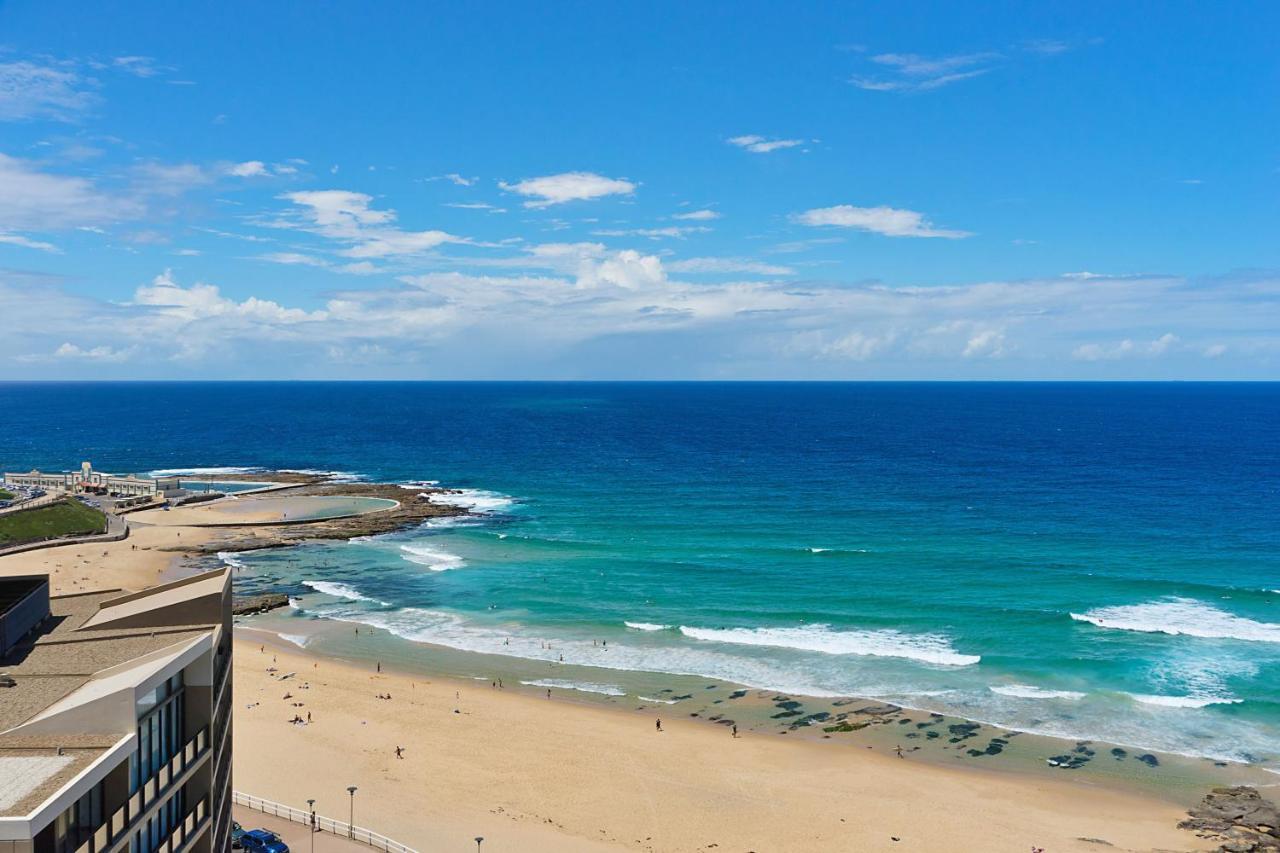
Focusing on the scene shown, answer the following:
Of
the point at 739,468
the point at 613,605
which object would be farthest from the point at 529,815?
the point at 739,468

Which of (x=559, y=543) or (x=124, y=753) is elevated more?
(x=124, y=753)

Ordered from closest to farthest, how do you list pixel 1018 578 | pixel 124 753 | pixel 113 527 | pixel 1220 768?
1. pixel 124 753
2. pixel 1220 768
3. pixel 1018 578
4. pixel 113 527

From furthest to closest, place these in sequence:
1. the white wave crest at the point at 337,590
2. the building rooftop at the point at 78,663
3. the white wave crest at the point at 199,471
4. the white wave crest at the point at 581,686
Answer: the white wave crest at the point at 199,471, the white wave crest at the point at 337,590, the white wave crest at the point at 581,686, the building rooftop at the point at 78,663

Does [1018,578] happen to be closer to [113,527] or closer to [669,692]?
[669,692]

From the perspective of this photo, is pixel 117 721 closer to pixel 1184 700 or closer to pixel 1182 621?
pixel 1184 700

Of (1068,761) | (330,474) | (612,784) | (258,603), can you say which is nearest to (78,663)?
(612,784)

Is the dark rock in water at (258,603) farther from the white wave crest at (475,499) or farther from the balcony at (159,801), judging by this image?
the balcony at (159,801)

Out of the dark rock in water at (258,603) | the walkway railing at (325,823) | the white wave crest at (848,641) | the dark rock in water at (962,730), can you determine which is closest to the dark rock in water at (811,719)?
the dark rock in water at (962,730)
